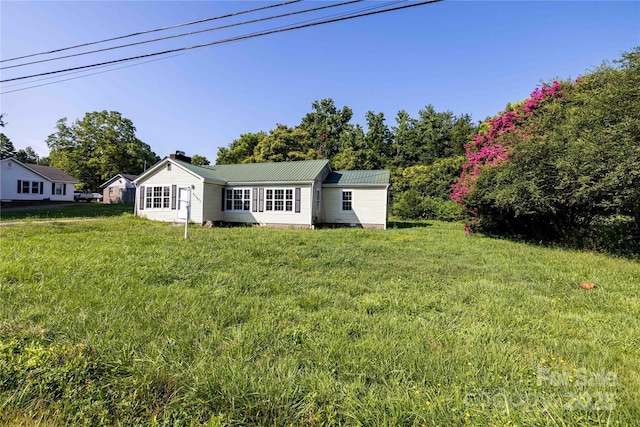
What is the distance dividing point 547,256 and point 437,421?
8.28m

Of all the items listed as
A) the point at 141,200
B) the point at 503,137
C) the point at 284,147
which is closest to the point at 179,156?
the point at 141,200

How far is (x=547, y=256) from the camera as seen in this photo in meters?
7.86

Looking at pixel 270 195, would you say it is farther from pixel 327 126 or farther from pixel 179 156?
pixel 327 126

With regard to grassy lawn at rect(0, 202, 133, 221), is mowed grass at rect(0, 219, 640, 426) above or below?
below

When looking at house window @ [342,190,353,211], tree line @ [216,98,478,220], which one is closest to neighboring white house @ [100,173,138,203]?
tree line @ [216,98,478,220]

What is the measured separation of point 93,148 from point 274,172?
32552 mm

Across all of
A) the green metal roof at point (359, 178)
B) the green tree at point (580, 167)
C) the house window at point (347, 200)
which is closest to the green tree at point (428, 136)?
the green metal roof at point (359, 178)

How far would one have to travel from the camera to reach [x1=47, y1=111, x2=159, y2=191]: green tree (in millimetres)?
33750

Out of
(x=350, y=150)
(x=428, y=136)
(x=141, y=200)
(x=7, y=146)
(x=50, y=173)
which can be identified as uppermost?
(x=7, y=146)

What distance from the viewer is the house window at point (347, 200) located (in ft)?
52.1

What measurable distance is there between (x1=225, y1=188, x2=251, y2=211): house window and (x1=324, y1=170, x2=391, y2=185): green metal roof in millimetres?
4675

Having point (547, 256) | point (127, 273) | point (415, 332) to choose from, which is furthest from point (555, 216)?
point (127, 273)

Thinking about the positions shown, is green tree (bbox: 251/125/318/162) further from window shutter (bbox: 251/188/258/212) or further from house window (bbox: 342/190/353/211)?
house window (bbox: 342/190/353/211)

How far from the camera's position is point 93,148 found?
35156 mm
